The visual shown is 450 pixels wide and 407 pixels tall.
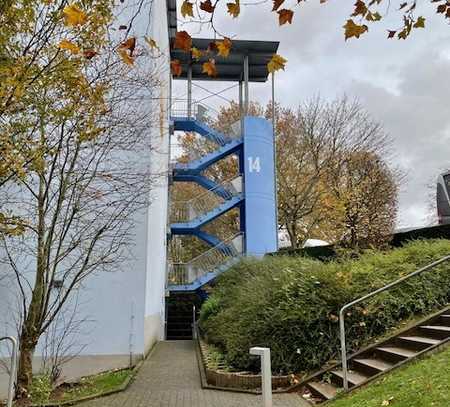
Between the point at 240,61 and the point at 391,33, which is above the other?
the point at 240,61

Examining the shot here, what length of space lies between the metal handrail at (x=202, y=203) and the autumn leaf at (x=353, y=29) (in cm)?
1935

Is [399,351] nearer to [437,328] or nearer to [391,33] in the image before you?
[437,328]

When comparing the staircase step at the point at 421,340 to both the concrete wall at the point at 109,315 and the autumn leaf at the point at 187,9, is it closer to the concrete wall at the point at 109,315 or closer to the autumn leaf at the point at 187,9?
the autumn leaf at the point at 187,9

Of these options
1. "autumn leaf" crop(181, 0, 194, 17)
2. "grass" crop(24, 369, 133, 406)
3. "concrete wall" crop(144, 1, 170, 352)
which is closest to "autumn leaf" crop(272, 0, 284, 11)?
"autumn leaf" crop(181, 0, 194, 17)

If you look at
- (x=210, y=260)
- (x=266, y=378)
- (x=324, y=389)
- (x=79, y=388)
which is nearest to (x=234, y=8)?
(x=266, y=378)

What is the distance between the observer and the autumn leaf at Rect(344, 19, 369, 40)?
3.46m

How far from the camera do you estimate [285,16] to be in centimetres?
319

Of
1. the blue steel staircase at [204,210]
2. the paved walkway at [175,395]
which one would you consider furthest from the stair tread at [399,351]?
the blue steel staircase at [204,210]

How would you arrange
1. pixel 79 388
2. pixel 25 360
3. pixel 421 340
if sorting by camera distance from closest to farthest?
pixel 421 340, pixel 25 360, pixel 79 388

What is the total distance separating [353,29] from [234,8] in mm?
910

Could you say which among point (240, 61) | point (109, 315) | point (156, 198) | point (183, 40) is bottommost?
point (109, 315)

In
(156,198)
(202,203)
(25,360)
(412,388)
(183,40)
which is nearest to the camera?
(183,40)

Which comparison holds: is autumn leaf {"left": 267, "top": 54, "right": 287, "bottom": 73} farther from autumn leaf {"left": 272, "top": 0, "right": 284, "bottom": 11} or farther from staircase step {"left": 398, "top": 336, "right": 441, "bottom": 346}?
staircase step {"left": 398, "top": 336, "right": 441, "bottom": 346}

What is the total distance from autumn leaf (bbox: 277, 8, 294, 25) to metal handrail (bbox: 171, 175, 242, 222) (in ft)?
64.2
